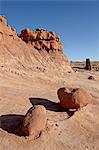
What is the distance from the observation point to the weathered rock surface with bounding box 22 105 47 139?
11.0 m

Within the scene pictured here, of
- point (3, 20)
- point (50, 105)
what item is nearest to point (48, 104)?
point (50, 105)

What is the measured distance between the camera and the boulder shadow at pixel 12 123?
1133cm

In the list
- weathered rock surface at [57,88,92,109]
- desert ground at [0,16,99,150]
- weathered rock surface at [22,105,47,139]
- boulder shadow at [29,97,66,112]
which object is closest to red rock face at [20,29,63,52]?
desert ground at [0,16,99,150]

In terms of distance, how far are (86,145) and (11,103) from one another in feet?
17.5

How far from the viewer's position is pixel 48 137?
11141 millimetres

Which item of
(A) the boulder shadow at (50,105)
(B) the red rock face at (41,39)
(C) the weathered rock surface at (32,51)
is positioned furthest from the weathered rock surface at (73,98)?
(B) the red rock face at (41,39)

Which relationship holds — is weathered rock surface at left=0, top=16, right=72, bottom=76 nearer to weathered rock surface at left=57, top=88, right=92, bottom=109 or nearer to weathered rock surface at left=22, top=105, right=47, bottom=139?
Answer: weathered rock surface at left=57, top=88, right=92, bottom=109

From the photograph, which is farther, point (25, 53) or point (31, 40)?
point (31, 40)

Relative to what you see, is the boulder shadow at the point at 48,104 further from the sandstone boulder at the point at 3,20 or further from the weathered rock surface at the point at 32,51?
the sandstone boulder at the point at 3,20

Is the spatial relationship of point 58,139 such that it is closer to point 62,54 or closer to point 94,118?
point 94,118

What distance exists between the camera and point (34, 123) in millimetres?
11219

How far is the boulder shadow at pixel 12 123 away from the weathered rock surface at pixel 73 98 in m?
3.13

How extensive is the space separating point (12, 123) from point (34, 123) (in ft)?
4.51

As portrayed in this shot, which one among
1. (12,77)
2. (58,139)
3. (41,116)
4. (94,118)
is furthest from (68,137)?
(12,77)
